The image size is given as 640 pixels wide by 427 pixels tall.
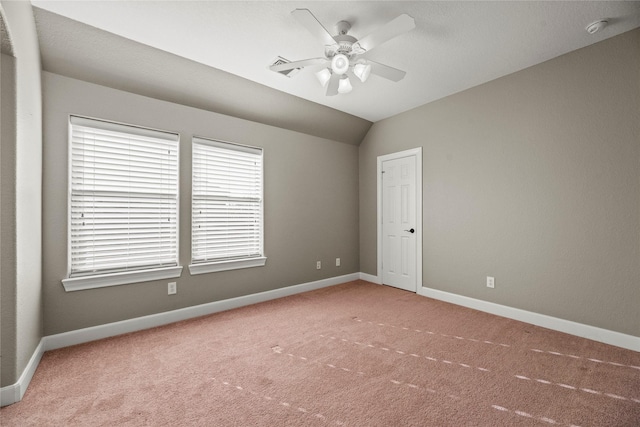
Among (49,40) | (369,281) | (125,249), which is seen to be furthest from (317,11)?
(369,281)

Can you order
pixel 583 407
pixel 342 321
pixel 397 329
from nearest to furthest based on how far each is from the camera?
pixel 583 407, pixel 397 329, pixel 342 321

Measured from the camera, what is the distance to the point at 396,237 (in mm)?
4602

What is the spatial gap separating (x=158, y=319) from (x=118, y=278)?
0.61 meters

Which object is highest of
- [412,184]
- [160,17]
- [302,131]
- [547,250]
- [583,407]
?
[160,17]

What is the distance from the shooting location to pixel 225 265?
11.9ft

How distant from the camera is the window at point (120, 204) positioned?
274cm

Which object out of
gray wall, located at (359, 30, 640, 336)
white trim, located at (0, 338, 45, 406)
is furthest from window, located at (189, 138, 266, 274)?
gray wall, located at (359, 30, 640, 336)

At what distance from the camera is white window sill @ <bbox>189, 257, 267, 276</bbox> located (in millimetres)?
3393

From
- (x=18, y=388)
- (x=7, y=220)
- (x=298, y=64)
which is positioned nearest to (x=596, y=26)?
(x=298, y=64)

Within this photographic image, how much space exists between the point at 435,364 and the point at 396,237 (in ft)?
8.10

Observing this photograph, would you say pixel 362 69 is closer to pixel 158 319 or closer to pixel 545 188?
pixel 545 188

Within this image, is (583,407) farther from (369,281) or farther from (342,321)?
(369,281)

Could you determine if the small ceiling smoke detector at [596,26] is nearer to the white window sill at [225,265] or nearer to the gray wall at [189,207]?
the gray wall at [189,207]

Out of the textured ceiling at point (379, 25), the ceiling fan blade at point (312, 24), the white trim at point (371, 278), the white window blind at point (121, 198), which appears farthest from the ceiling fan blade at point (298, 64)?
the white trim at point (371, 278)
